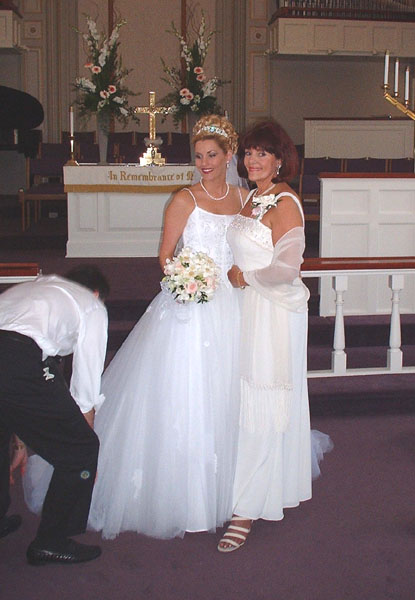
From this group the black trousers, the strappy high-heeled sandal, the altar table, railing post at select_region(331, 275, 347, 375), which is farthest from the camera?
the altar table

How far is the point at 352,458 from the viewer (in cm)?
432

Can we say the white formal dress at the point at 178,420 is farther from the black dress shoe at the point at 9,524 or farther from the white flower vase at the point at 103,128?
the white flower vase at the point at 103,128

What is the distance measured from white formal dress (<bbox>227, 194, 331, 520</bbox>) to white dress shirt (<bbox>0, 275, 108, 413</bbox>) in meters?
0.78

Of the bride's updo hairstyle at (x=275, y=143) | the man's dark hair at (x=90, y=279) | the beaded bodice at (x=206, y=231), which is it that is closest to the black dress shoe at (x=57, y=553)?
the man's dark hair at (x=90, y=279)

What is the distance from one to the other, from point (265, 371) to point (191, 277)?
0.52 m

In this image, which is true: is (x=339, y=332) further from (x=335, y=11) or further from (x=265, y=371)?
(x=335, y=11)

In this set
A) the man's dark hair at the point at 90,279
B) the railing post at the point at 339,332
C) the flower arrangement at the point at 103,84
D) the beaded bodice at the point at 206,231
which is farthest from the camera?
the flower arrangement at the point at 103,84

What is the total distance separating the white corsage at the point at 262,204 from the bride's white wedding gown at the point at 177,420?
26 centimetres

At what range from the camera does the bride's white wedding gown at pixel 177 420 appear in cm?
339

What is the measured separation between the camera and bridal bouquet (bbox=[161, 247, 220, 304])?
3307 mm

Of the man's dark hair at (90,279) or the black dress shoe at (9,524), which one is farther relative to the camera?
the black dress shoe at (9,524)

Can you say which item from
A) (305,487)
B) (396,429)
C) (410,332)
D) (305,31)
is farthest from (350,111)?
(305,487)

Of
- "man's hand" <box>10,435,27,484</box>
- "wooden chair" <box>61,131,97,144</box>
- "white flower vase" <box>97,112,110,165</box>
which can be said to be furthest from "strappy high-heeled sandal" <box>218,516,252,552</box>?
"wooden chair" <box>61,131,97,144</box>

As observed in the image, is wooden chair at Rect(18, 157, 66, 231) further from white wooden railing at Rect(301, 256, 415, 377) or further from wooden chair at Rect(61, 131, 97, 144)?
white wooden railing at Rect(301, 256, 415, 377)
